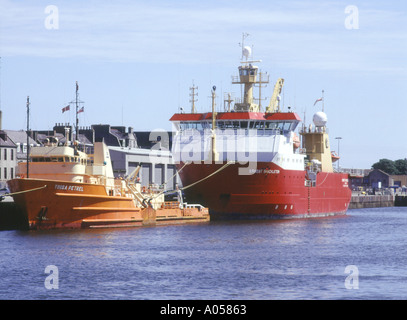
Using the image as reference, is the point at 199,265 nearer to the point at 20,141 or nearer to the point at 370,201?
the point at 20,141

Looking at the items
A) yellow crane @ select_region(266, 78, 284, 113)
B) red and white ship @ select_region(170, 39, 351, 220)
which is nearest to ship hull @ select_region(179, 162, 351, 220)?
red and white ship @ select_region(170, 39, 351, 220)

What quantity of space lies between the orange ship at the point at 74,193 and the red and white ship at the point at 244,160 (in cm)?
710

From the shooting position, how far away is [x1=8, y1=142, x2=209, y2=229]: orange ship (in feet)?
156

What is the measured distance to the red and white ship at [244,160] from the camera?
6131 centimetres

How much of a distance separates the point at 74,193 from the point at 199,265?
14824 mm

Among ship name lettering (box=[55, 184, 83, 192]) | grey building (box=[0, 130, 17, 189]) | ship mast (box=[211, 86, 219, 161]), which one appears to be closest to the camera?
ship name lettering (box=[55, 184, 83, 192])

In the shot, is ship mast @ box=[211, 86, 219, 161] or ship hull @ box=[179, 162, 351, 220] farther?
ship mast @ box=[211, 86, 219, 161]

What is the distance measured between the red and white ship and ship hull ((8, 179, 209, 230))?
9.91 m

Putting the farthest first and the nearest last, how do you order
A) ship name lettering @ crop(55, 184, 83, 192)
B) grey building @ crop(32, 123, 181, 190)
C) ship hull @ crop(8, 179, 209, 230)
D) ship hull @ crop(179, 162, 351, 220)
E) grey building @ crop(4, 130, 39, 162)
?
grey building @ crop(32, 123, 181, 190), grey building @ crop(4, 130, 39, 162), ship hull @ crop(179, 162, 351, 220), ship name lettering @ crop(55, 184, 83, 192), ship hull @ crop(8, 179, 209, 230)

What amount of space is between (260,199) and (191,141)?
737cm

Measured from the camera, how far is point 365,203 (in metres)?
128
